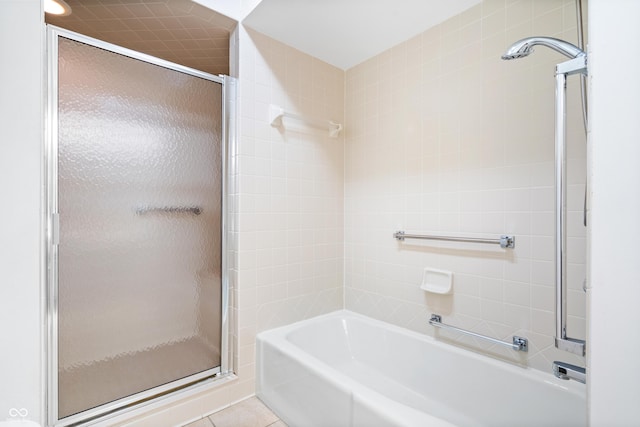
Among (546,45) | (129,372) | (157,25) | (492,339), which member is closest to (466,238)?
(492,339)

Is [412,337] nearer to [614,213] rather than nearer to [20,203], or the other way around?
[614,213]

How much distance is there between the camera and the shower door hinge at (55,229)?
4.15ft

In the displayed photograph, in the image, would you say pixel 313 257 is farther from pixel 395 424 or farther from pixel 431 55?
pixel 431 55

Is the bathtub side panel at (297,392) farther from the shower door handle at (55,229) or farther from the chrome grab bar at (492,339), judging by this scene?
the shower door handle at (55,229)

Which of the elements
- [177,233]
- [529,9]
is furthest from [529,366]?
[177,233]

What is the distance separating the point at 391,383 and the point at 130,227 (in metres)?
1.68

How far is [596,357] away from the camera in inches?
21.7

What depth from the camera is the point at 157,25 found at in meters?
1.74

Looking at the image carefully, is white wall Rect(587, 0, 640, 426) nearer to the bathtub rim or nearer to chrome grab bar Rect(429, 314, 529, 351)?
the bathtub rim

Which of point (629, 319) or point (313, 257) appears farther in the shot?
point (313, 257)

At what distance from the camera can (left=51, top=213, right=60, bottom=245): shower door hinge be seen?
127 centimetres

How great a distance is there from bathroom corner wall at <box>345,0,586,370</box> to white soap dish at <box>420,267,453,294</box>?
5 centimetres

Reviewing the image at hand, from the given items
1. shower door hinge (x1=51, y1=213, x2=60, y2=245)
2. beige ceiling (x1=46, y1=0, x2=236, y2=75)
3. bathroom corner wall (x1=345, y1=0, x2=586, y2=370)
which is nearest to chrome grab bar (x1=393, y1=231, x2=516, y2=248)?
bathroom corner wall (x1=345, y1=0, x2=586, y2=370)

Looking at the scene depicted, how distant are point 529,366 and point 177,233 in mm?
1854
